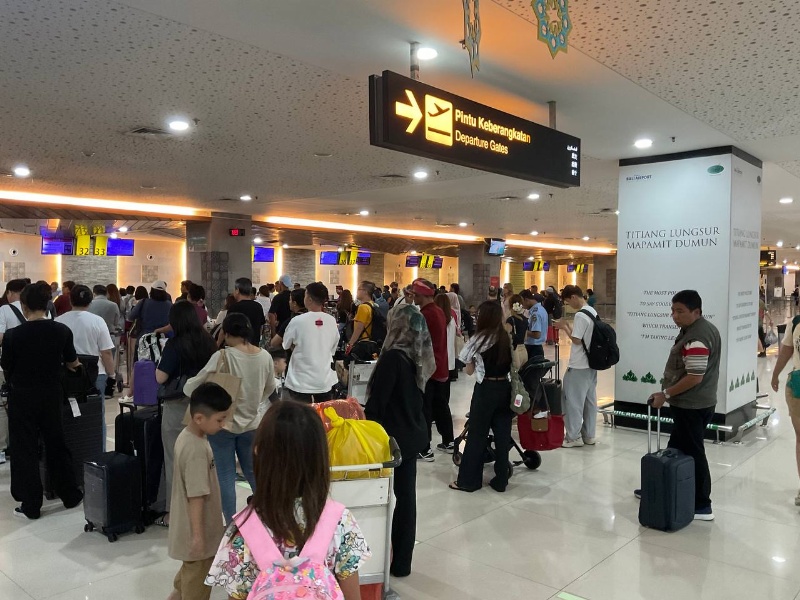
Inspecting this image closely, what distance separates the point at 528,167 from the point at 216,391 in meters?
2.51

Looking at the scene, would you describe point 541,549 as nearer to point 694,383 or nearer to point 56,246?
point 694,383

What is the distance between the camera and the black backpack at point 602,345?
233 inches

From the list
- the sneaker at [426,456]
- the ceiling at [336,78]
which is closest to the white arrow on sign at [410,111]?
the ceiling at [336,78]

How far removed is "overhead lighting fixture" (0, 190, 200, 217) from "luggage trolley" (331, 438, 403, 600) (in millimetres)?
10208

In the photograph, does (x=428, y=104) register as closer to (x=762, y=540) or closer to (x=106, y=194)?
(x=762, y=540)

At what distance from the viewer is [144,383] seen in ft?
14.9

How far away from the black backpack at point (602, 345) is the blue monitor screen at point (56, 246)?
1212 cm

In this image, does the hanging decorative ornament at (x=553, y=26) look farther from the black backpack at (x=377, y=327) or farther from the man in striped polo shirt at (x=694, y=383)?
the black backpack at (x=377, y=327)

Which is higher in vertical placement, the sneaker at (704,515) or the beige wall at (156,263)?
the beige wall at (156,263)

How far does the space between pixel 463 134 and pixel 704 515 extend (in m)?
3.03

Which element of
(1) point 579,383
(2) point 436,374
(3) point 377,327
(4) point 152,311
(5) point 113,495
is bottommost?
(5) point 113,495

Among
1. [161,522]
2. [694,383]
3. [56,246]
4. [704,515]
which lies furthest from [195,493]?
[56,246]

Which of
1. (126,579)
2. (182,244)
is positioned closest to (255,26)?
Answer: (126,579)

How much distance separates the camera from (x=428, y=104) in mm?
3408
